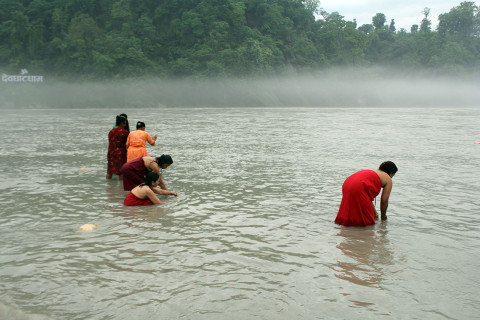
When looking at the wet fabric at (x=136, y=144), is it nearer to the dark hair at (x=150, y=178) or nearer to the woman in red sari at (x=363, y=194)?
the dark hair at (x=150, y=178)

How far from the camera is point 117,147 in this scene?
10328 millimetres

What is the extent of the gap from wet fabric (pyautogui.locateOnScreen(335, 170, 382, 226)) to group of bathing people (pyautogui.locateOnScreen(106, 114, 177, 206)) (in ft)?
10.4

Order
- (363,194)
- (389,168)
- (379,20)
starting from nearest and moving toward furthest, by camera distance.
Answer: (363,194)
(389,168)
(379,20)

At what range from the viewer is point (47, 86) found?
7006cm

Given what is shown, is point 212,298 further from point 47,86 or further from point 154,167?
point 47,86

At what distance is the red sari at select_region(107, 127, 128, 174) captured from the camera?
10.3 m

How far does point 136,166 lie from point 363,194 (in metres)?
4.42

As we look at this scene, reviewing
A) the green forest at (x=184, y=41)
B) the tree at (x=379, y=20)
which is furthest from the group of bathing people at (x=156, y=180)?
the tree at (x=379, y=20)

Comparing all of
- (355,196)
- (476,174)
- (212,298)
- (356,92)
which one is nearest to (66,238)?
(212,298)

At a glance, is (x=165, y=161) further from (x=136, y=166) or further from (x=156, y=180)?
(x=136, y=166)

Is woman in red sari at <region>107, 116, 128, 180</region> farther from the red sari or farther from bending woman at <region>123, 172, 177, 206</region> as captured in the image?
bending woman at <region>123, 172, 177, 206</region>

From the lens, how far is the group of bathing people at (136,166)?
26.4ft

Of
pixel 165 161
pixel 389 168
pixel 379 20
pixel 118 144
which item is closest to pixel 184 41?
pixel 379 20

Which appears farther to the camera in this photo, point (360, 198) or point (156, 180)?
point (156, 180)
